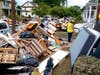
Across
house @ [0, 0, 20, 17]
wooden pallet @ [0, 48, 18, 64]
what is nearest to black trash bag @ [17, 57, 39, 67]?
wooden pallet @ [0, 48, 18, 64]

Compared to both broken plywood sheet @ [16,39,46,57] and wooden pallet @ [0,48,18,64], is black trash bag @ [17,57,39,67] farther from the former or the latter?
broken plywood sheet @ [16,39,46,57]

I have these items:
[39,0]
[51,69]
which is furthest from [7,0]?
[51,69]

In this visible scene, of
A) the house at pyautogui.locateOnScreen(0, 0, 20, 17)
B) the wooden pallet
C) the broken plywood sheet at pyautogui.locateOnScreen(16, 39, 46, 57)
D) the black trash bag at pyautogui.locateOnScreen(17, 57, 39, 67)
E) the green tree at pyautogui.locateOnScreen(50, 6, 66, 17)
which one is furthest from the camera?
the house at pyautogui.locateOnScreen(0, 0, 20, 17)

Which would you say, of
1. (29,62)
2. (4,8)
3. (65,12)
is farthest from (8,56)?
(4,8)

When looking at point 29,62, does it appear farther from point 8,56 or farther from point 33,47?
point 33,47

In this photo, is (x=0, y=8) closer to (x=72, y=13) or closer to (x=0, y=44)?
(x=72, y=13)

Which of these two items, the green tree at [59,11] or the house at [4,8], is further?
the house at [4,8]

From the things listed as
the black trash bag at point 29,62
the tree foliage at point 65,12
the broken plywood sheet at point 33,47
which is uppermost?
the broken plywood sheet at point 33,47

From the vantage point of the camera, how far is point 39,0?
117750 mm

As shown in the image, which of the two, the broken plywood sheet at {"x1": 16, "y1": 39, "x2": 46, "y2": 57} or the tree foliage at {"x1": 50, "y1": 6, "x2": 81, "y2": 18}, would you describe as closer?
the broken plywood sheet at {"x1": 16, "y1": 39, "x2": 46, "y2": 57}

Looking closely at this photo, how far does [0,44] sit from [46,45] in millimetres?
2549

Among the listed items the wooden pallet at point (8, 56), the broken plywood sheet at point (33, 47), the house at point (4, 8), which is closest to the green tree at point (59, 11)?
the house at point (4, 8)

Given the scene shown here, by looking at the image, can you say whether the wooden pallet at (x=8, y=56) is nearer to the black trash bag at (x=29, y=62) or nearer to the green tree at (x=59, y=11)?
the black trash bag at (x=29, y=62)

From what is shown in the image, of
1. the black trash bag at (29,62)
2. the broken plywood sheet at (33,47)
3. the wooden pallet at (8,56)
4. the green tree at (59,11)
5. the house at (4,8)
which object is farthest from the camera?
the house at (4,8)
